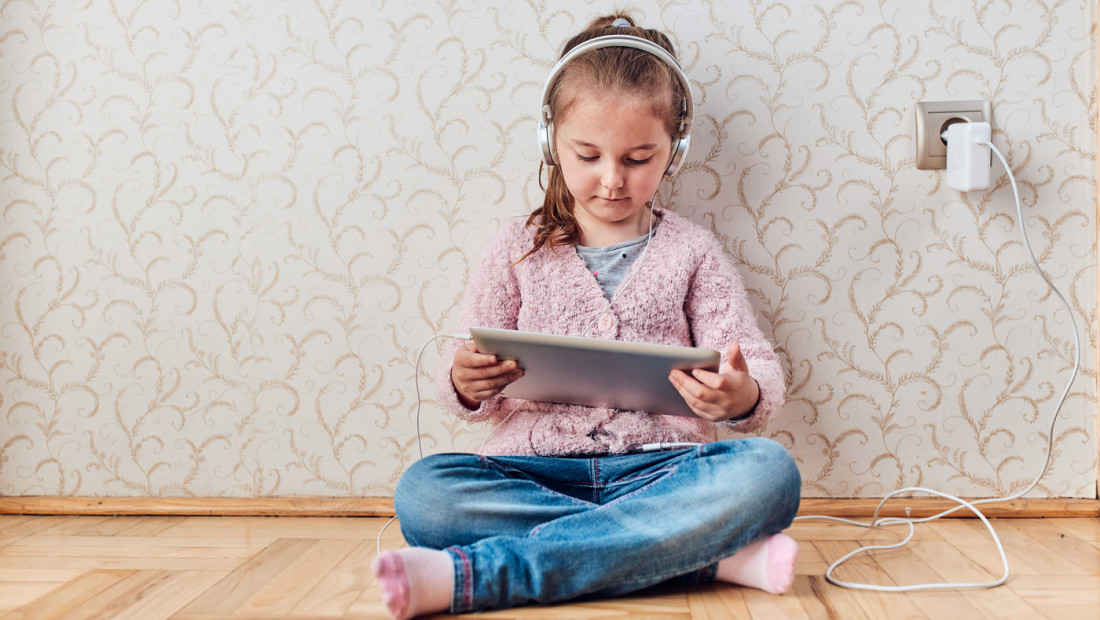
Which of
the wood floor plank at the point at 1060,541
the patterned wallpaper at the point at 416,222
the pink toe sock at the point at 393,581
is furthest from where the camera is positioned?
the patterned wallpaper at the point at 416,222

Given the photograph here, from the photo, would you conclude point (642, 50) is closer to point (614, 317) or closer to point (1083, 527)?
point (614, 317)

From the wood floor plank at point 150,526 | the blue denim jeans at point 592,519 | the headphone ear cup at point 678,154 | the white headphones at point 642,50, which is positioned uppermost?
the white headphones at point 642,50

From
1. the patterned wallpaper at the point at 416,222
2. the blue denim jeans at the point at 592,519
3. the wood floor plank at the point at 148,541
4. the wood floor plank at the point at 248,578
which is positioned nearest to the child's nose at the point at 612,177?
the patterned wallpaper at the point at 416,222

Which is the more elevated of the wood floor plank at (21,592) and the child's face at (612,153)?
the child's face at (612,153)

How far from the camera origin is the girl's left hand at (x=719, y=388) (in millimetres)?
936

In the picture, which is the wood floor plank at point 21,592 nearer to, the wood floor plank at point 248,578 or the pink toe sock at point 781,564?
the wood floor plank at point 248,578

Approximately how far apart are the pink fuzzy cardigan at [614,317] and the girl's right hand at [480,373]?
60 millimetres

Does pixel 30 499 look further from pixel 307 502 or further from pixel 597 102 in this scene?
pixel 597 102

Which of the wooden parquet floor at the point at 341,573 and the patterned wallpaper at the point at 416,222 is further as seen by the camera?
the patterned wallpaper at the point at 416,222

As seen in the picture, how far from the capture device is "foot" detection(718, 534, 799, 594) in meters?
0.87

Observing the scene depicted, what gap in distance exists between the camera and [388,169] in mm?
1285

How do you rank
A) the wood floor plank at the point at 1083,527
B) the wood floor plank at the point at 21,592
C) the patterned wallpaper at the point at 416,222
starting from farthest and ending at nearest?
the patterned wallpaper at the point at 416,222 → the wood floor plank at the point at 1083,527 → the wood floor plank at the point at 21,592

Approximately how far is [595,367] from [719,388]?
145 mm

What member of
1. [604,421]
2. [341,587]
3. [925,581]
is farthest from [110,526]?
[925,581]
